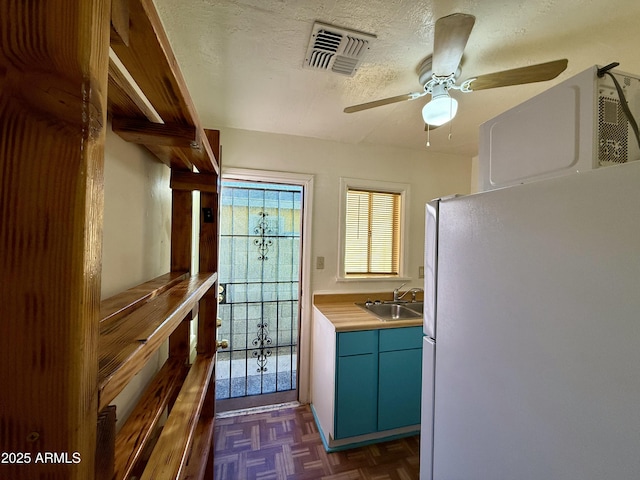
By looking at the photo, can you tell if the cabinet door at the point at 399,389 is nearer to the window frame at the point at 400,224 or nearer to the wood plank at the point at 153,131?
the window frame at the point at 400,224

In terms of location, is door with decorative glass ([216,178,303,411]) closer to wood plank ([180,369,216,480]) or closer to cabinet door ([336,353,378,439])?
cabinet door ([336,353,378,439])

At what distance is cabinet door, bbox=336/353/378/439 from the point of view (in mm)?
1765

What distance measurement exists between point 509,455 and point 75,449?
3.04ft

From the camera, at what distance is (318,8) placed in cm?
100

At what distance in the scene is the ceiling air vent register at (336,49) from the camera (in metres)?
1.11

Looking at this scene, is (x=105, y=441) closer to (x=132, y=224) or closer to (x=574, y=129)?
(x=132, y=224)

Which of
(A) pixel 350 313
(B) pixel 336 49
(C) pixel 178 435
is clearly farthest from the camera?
(A) pixel 350 313

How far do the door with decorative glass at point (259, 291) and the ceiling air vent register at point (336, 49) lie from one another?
3.87 ft

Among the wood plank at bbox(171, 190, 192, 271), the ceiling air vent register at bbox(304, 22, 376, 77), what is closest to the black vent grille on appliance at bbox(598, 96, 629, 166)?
the ceiling air vent register at bbox(304, 22, 376, 77)

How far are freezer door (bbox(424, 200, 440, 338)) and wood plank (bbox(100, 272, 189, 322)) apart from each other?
977mm

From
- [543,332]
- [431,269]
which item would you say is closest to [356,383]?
[431,269]

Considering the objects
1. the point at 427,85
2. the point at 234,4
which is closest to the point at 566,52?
the point at 427,85

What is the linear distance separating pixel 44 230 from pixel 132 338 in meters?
0.25

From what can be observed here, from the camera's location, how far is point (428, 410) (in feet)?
3.24
